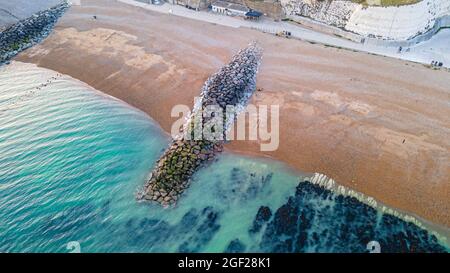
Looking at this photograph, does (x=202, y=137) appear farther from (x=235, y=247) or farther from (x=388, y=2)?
(x=388, y=2)

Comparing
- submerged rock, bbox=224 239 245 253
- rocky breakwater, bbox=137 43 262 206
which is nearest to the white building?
rocky breakwater, bbox=137 43 262 206

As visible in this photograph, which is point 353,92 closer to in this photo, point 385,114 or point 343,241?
point 385,114

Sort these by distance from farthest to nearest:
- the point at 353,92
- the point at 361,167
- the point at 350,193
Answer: the point at 353,92, the point at 361,167, the point at 350,193

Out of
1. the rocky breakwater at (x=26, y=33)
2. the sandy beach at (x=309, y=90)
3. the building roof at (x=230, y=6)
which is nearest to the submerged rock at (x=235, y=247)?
the sandy beach at (x=309, y=90)

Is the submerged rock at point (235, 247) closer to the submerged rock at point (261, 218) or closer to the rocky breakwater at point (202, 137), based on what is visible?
the submerged rock at point (261, 218)

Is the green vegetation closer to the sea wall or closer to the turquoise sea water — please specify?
the sea wall
